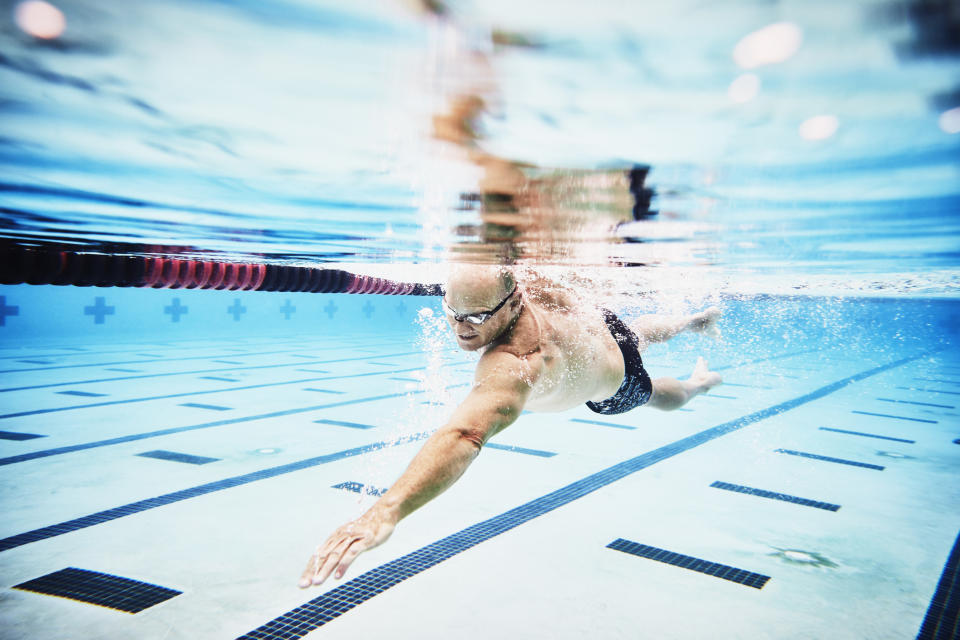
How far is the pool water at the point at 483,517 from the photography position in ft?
11.2

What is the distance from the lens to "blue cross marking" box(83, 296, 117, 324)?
81.2ft

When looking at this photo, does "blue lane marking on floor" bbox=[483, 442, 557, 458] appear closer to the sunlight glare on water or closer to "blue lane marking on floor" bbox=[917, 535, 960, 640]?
the sunlight glare on water

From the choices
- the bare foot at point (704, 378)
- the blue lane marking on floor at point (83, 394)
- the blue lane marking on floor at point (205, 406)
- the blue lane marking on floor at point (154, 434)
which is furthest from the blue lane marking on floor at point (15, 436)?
the bare foot at point (704, 378)

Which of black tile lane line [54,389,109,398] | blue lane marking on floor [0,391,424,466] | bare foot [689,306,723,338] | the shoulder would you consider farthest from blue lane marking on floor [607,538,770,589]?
black tile lane line [54,389,109,398]

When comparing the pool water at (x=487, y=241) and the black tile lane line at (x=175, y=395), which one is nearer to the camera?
the pool water at (x=487, y=241)

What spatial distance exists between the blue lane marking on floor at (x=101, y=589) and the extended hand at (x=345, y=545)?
204cm

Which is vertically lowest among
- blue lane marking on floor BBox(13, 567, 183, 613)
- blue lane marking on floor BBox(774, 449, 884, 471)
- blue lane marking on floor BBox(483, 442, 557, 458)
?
blue lane marking on floor BBox(483, 442, 557, 458)

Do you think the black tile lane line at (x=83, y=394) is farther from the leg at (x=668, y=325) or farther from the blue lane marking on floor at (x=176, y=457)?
A: the leg at (x=668, y=325)

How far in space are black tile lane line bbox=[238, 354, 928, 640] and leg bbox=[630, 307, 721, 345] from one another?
1.53 meters

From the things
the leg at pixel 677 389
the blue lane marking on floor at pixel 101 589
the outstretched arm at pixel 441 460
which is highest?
the outstretched arm at pixel 441 460

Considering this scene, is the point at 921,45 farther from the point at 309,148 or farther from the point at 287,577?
the point at 287,577

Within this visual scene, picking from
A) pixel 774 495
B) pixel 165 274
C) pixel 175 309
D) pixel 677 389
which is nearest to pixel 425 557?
pixel 677 389

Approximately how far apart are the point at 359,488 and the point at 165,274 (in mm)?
3816

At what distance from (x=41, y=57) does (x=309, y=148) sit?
4.19 ft
